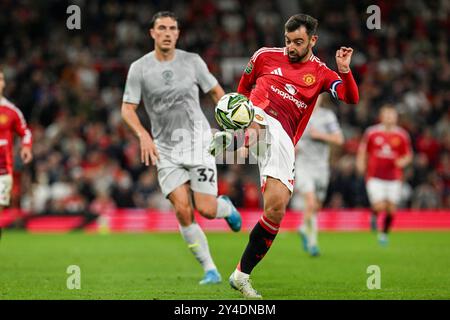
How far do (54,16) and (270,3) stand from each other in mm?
6686

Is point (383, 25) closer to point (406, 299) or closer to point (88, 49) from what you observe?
point (88, 49)

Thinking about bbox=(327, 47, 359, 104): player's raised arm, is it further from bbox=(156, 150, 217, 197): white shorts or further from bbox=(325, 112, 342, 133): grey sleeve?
bbox=(325, 112, 342, 133): grey sleeve

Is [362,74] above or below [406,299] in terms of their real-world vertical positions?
above

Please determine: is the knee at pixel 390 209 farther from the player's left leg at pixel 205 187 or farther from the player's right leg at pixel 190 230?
the player's right leg at pixel 190 230

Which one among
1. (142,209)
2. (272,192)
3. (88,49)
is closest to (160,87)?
(272,192)

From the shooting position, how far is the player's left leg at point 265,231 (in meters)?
7.90

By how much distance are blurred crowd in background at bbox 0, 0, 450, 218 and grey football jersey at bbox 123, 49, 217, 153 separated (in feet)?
32.5

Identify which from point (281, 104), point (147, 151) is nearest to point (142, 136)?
point (147, 151)

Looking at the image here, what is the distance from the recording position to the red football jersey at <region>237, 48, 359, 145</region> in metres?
8.21

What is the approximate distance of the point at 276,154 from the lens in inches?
316

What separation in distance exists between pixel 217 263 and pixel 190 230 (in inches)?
104

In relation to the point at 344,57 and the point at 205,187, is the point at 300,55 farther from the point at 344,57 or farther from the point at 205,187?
the point at 205,187

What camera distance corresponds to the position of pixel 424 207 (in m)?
21.9

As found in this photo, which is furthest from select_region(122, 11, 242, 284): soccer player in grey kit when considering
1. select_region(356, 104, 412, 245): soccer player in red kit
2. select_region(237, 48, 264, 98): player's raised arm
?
select_region(356, 104, 412, 245): soccer player in red kit
